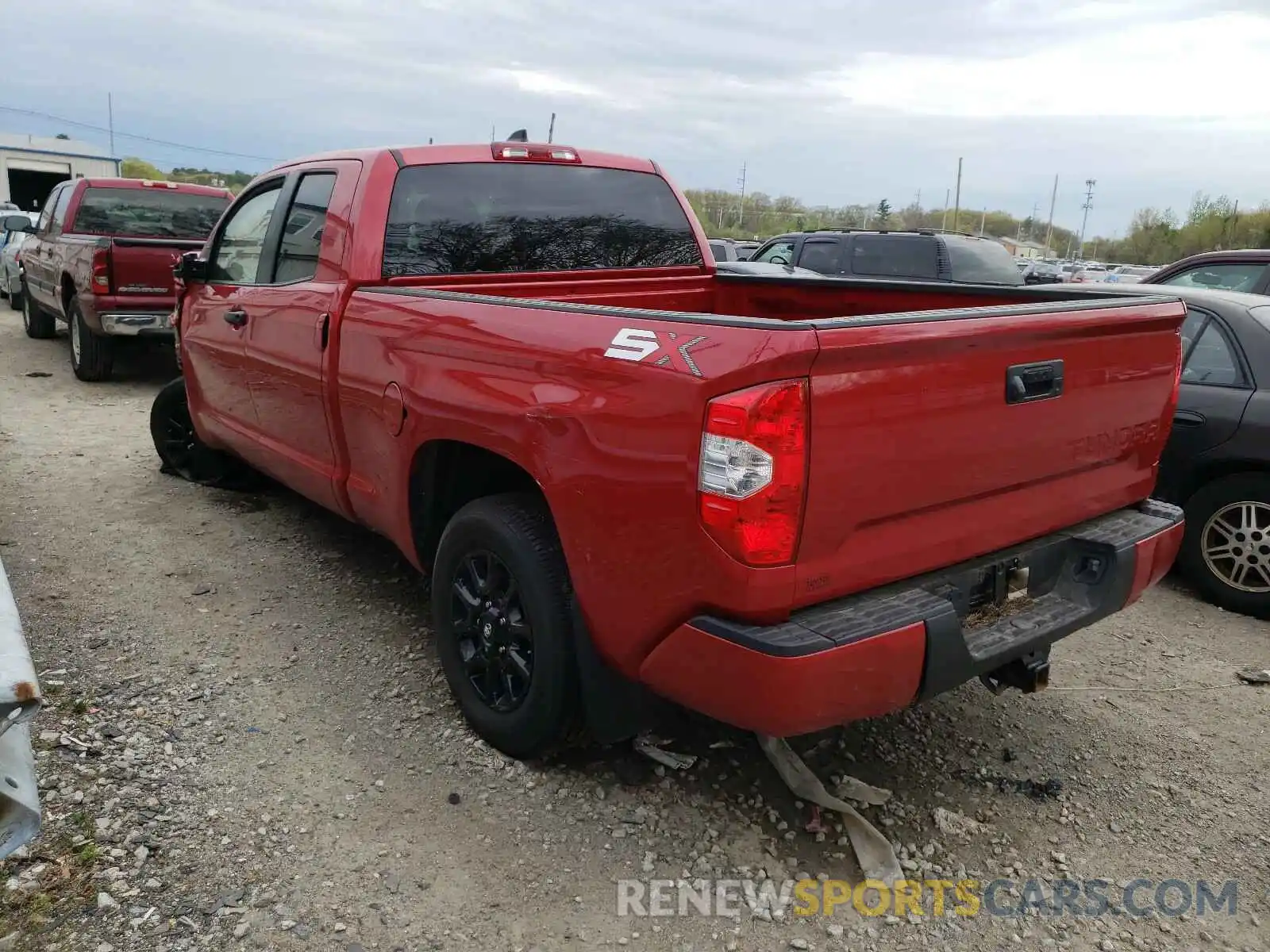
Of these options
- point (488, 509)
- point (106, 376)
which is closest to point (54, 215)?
point (106, 376)

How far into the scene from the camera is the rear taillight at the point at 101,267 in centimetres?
859

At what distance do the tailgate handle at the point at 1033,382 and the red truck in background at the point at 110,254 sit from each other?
763cm

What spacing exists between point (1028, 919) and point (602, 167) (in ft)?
11.2

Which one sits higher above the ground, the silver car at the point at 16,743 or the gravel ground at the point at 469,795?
the silver car at the point at 16,743

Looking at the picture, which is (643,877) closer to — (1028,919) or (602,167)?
(1028,919)

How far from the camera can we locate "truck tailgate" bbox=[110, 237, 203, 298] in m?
8.64

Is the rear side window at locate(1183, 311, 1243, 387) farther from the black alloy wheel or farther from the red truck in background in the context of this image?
the red truck in background

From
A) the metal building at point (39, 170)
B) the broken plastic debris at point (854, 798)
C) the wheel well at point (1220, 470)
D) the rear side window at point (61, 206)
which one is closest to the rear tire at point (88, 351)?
the rear side window at point (61, 206)

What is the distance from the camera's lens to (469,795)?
9.96ft

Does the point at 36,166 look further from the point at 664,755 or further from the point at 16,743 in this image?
the point at 16,743

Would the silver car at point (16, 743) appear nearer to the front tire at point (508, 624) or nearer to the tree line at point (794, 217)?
the front tire at point (508, 624)

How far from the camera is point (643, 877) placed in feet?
8.93

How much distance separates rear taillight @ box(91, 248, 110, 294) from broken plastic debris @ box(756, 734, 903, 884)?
7.86 meters

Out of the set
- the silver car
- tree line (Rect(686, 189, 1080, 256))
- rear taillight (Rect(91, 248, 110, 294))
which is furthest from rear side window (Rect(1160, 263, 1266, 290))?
tree line (Rect(686, 189, 1080, 256))
